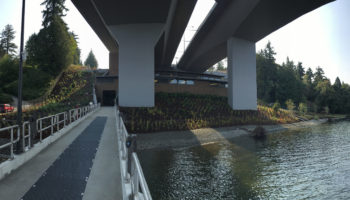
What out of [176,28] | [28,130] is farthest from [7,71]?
[28,130]

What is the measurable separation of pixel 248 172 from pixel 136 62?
18279mm

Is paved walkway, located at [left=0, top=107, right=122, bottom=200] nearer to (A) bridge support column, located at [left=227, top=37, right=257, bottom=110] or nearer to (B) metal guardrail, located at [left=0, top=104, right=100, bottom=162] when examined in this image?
(B) metal guardrail, located at [left=0, top=104, right=100, bottom=162]

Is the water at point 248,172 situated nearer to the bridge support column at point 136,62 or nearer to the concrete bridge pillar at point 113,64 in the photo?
the bridge support column at point 136,62

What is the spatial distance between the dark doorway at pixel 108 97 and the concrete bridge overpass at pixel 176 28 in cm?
1147

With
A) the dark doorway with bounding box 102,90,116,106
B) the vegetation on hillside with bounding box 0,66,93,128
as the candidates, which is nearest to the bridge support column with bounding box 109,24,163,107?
→ the vegetation on hillside with bounding box 0,66,93,128

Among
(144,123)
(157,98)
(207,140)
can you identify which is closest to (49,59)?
(157,98)

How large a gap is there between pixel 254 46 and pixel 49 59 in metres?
37.7

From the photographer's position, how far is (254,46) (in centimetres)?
3070

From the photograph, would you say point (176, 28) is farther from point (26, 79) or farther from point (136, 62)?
point (26, 79)

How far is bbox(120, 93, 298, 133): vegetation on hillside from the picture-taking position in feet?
65.8

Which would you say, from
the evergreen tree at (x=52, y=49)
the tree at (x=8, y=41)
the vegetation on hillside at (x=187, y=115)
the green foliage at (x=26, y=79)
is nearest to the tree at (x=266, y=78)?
the vegetation on hillside at (x=187, y=115)

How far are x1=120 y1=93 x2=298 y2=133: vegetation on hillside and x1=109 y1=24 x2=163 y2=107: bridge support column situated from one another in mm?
1799

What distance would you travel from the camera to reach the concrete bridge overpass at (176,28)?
2095cm

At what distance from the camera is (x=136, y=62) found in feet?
77.9
